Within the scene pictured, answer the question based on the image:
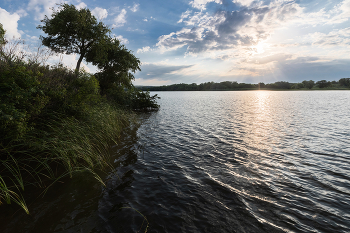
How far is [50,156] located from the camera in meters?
7.16

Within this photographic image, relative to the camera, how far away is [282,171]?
828cm

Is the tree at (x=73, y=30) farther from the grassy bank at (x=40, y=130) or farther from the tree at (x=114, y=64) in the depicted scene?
the grassy bank at (x=40, y=130)

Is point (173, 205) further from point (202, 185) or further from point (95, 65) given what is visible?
point (95, 65)

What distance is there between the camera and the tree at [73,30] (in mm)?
23781

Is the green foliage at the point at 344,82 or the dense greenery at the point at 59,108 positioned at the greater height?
the green foliage at the point at 344,82

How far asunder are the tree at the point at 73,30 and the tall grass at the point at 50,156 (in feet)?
64.0

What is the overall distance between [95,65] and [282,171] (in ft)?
102

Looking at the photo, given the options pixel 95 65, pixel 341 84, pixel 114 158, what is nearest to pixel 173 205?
pixel 114 158

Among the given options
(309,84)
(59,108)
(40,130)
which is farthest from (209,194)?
(309,84)

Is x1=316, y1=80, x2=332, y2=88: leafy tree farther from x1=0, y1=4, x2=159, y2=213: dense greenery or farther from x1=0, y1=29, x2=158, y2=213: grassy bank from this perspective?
x1=0, y1=29, x2=158, y2=213: grassy bank

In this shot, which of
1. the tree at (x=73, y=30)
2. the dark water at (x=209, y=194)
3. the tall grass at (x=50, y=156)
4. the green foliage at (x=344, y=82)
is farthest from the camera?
the green foliage at (x=344, y=82)

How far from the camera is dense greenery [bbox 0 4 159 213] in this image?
19.7ft

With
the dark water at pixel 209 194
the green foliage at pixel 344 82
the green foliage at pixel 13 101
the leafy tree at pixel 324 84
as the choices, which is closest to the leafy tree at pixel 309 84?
the leafy tree at pixel 324 84

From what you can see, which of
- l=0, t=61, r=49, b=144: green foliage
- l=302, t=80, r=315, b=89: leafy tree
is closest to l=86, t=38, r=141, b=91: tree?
l=0, t=61, r=49, b=144: green foliage
